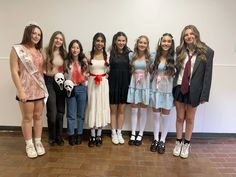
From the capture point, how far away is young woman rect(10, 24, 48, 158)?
257cm

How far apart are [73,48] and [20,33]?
0.94 m

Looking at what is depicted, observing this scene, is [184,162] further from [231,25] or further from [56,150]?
[231,25]

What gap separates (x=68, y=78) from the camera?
301 cm

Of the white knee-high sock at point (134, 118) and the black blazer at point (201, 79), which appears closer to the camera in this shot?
the black blazer at point (201, 79)

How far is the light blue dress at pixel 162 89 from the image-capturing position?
290 cm

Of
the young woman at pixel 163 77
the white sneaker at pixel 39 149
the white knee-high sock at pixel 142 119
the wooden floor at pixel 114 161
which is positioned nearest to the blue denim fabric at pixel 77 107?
the wooden floor at pixel 114 161

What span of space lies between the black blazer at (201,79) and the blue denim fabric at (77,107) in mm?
1288

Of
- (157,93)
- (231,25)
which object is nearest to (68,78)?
(157,93)

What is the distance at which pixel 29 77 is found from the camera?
104 inches

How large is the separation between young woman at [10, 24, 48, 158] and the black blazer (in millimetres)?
1647

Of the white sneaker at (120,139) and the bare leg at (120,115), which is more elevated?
the bare leg at (120,115)

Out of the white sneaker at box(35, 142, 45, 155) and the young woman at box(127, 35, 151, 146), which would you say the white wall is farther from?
the white sneaker at box(35, 142, 45, 155)

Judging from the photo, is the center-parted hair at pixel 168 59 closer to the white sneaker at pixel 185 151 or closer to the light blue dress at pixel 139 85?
the light blue dress at pixel 139 85

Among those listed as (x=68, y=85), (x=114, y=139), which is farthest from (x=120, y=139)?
(x=68, y=85)
